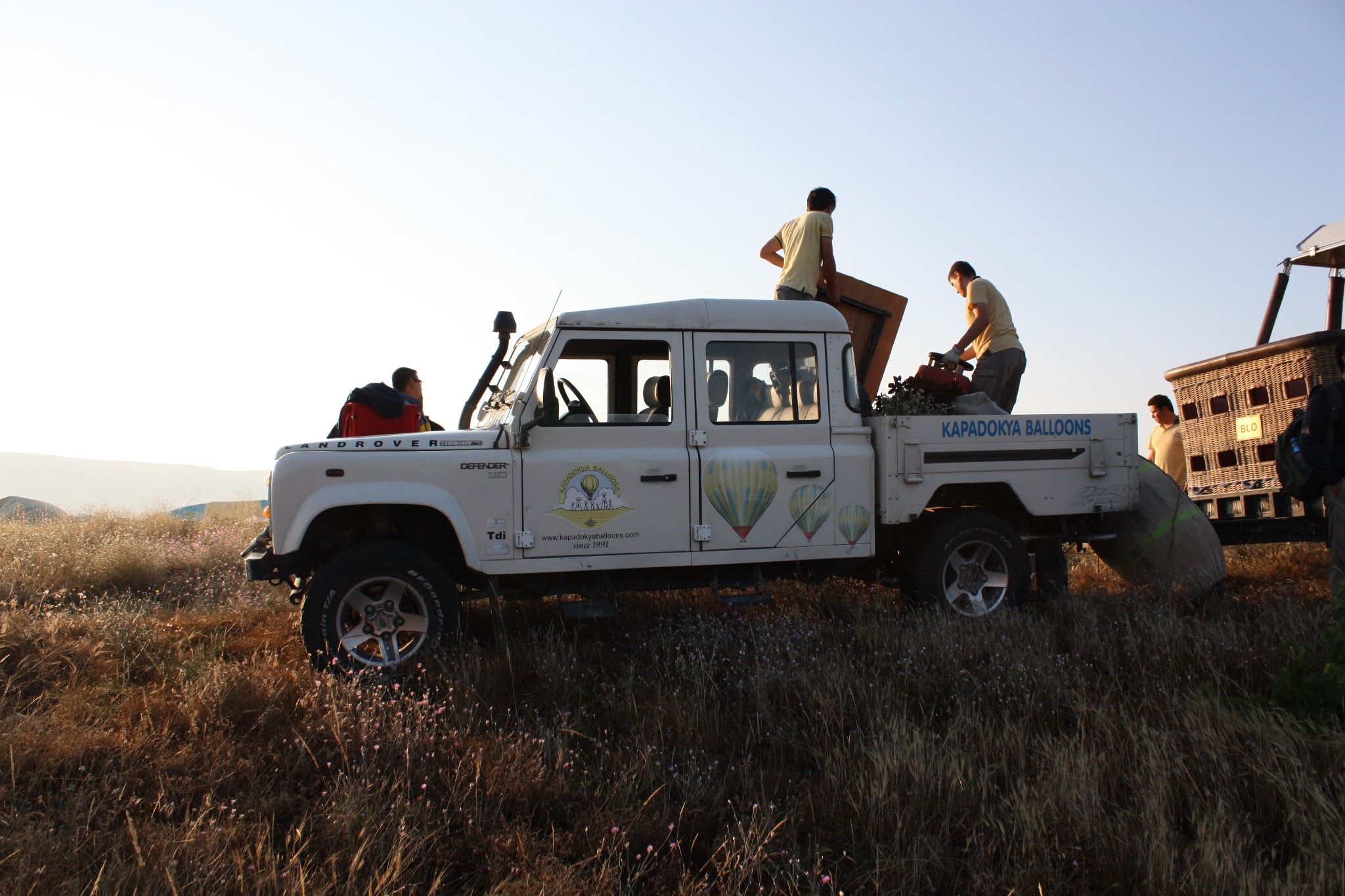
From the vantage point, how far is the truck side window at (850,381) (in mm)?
5461

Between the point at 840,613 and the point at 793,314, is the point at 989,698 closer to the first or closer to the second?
the point at 840,613

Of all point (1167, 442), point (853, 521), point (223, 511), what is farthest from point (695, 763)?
point (223, 511)

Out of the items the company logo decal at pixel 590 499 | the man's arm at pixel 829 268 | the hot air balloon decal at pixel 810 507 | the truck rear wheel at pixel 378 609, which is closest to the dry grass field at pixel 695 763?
the truck rear wheel at pixel 378 609

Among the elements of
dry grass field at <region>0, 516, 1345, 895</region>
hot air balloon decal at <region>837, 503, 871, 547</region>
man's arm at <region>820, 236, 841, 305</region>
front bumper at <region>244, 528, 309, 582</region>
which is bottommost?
dry grass field at <region>0, 516, 1345, 895</region>

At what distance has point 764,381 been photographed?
5.39m

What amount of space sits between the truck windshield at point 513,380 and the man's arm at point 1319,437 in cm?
508

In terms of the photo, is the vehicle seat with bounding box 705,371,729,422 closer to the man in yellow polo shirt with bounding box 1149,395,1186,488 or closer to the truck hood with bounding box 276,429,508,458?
the truck hood with bounding box 276,429,508,458

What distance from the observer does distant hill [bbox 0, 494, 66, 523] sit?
11.6 meters

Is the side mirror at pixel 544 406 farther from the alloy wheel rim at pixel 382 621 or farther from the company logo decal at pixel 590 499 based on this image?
the alloy wheel rim at pixel 382 621

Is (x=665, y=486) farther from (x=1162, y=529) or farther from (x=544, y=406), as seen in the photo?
(x=1162, y=529)

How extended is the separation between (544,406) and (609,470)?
546 mm

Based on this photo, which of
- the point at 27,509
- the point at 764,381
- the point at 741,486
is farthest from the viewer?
the point at 27,509

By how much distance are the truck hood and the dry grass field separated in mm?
1197

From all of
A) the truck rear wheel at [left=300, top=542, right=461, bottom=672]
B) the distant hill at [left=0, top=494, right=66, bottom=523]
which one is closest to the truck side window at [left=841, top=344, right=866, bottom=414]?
the truck rear wheel at [left=300, top=542, right=461, bottom=672]
